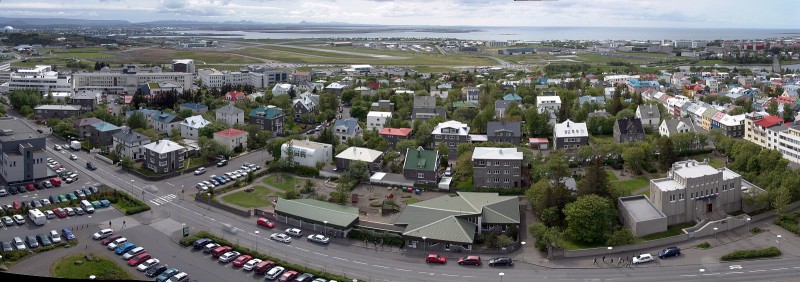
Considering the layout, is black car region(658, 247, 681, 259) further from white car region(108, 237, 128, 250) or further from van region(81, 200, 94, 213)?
van region(81, 200, 94, 213)

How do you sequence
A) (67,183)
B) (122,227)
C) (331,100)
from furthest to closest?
(331,100) < (67,183) < (122,227)

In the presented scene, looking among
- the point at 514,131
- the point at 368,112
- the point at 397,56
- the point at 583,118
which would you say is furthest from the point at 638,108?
the point at 397,56

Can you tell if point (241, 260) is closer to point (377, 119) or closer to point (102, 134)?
point (102, 134)

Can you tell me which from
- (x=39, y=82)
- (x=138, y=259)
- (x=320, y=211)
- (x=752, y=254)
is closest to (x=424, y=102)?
(x=320, y=211)

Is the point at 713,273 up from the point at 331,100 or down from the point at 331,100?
down

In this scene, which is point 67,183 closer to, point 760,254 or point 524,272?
point 524,272

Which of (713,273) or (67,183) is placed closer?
(713,273)

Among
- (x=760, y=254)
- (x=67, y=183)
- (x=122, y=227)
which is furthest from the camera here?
(x=67, y=183)
